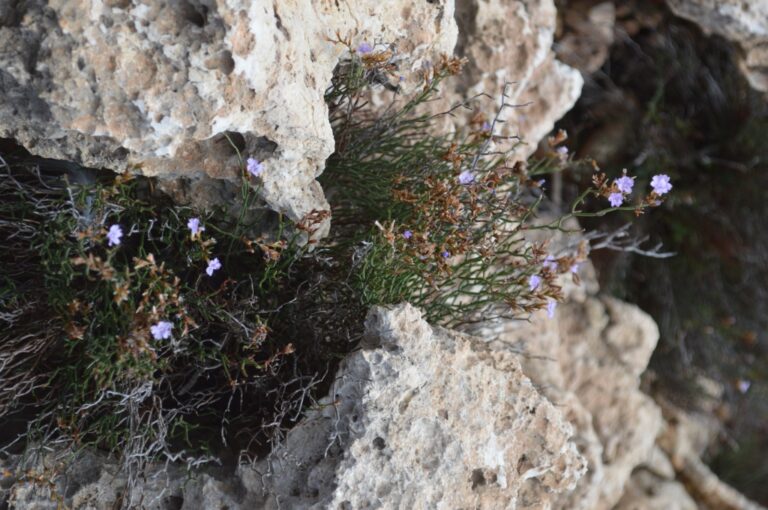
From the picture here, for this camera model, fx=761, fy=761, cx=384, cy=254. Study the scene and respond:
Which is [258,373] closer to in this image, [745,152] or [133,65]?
[133,65]

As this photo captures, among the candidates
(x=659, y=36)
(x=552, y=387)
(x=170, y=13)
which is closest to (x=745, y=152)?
(x=659, y=36)

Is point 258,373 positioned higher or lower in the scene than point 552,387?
higher

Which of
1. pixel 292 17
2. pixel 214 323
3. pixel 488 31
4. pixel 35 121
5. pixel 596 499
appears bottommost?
pixel 596 499

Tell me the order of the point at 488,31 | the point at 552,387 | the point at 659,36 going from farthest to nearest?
the point at 659,36 < the point at 552,387 < the point at 488,31

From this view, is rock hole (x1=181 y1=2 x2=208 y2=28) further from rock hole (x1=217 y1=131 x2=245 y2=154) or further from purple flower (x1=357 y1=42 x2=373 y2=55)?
purple flower (x1=357 y1=42 x2=373 y2=55)

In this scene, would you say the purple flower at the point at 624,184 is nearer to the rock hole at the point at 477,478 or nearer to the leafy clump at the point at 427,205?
the leafy clump at the point at 427,205

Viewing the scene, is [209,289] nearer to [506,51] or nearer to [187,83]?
[187,83]
